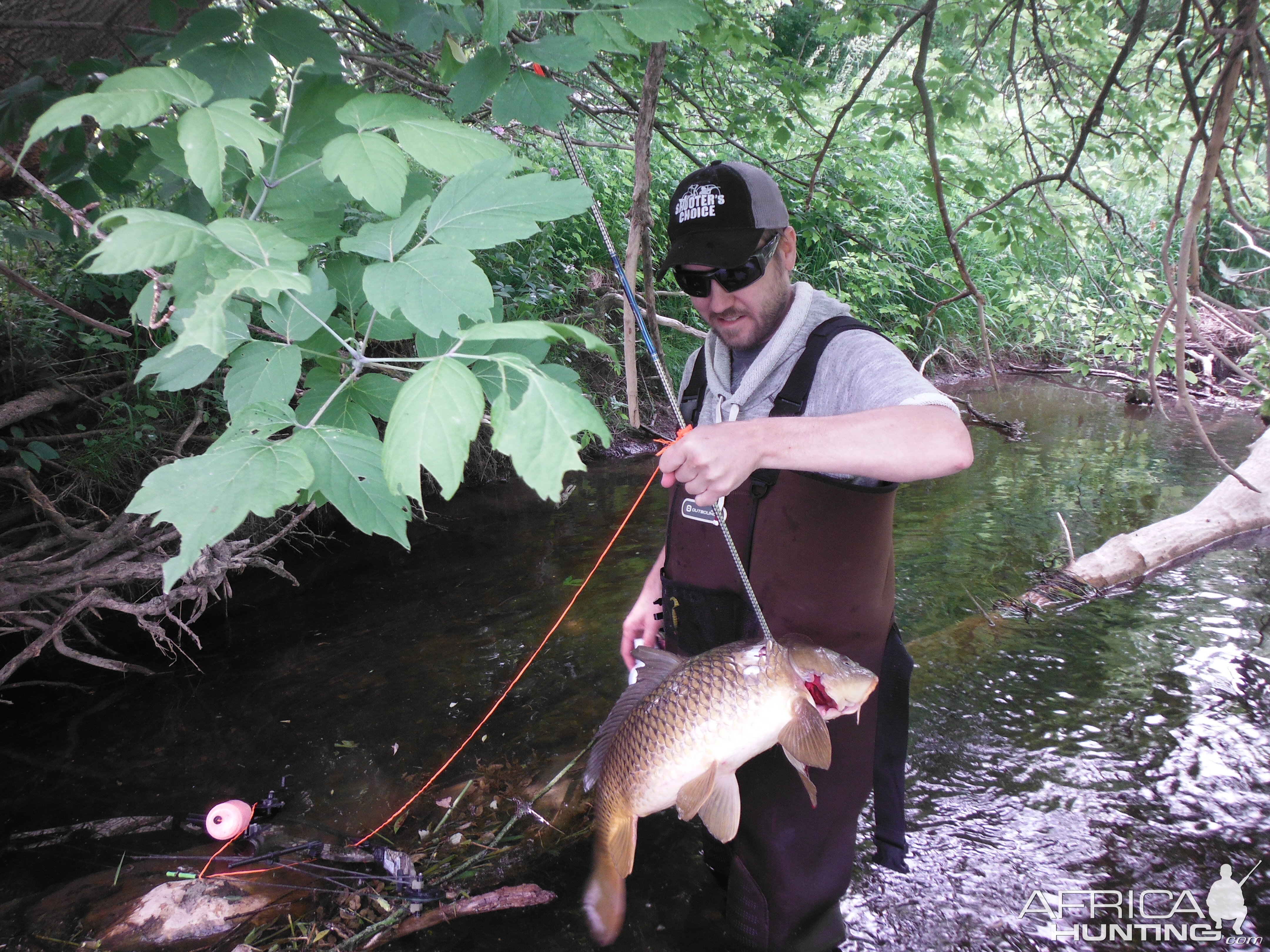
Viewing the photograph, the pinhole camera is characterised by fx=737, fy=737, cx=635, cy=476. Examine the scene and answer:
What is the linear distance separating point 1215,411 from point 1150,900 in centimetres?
1212

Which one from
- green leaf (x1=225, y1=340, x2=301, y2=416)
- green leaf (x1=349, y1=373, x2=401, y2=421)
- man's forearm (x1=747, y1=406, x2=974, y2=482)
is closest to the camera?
green leaf (x1=225, y1=340, x2=301, y2=416)

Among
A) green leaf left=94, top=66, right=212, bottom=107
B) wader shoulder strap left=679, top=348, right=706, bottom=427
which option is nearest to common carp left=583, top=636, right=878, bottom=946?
wader shoulder strap left=679, top=348, right=706, bottom=427

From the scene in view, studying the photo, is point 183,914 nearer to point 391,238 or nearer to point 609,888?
point 609,888

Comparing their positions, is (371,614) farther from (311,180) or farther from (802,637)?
(311,180)

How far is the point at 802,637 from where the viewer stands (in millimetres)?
2123

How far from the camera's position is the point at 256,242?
105cm

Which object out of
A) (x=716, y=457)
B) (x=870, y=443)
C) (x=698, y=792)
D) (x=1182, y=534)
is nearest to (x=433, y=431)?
(x=716, y=457)

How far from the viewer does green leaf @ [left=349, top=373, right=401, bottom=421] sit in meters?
1.35

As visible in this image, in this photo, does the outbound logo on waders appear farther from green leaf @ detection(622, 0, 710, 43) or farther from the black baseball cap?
green leaf @ detection(622, 0, 710, 43)

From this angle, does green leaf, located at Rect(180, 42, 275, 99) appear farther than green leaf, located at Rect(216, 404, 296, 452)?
Yes

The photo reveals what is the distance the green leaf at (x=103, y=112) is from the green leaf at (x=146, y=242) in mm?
125

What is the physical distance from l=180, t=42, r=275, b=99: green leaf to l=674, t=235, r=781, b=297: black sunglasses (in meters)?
1.26
